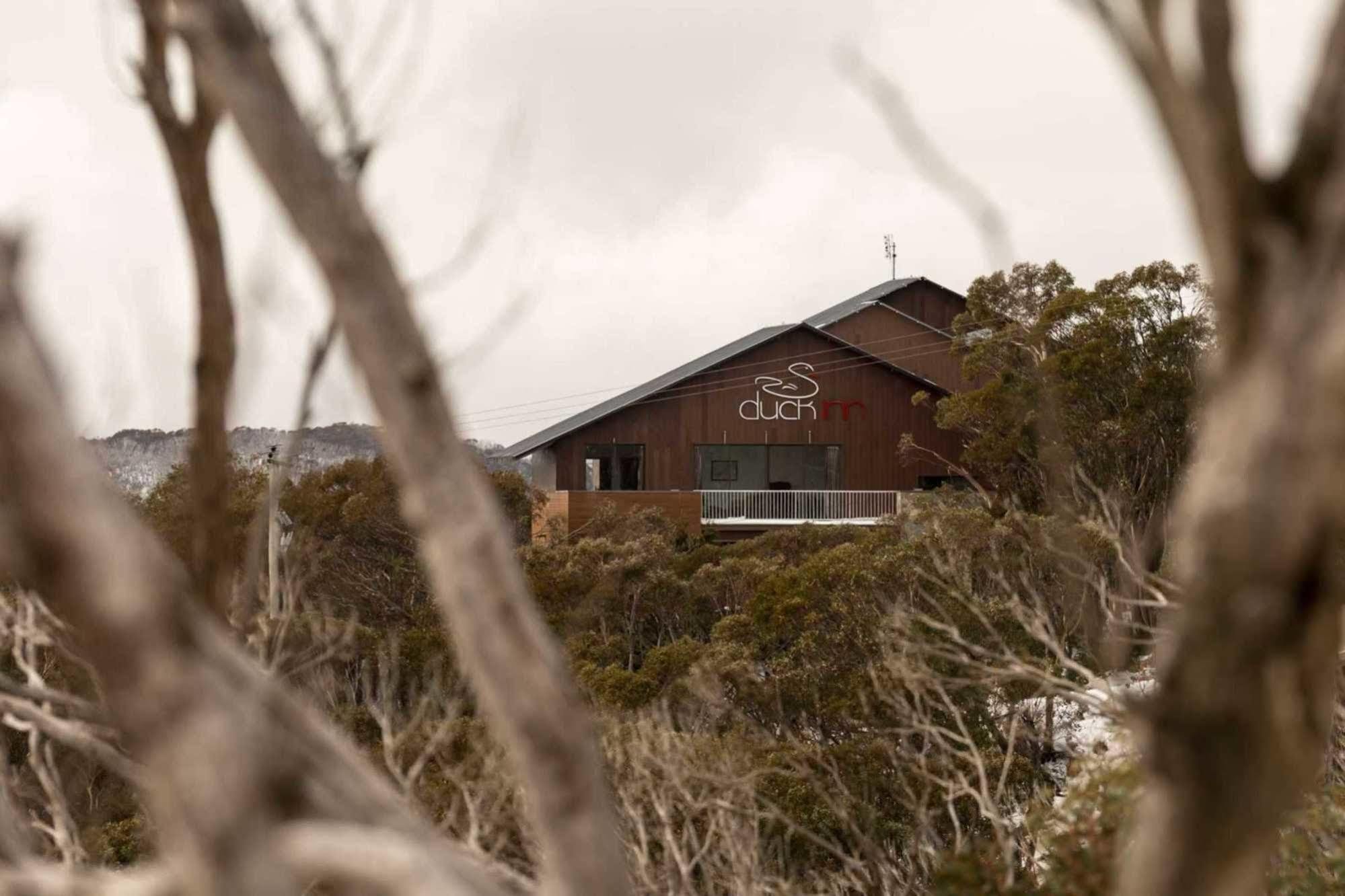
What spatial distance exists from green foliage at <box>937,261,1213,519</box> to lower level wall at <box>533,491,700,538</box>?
5014 millimetres

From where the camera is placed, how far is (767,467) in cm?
2570

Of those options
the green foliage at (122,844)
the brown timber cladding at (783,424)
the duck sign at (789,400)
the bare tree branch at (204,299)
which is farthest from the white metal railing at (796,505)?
the bare tree branch at (204,299)

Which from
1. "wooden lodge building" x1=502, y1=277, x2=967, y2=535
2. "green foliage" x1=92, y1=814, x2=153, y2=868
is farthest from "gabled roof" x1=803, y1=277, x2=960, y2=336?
"green foliage" x1=92, y1=814, x2=153, y2=868

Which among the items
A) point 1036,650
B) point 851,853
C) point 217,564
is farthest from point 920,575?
point 217,564

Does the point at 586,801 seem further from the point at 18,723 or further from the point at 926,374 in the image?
the point at 926,374

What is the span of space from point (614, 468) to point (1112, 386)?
9.77 meters

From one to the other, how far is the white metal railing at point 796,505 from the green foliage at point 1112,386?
259cm

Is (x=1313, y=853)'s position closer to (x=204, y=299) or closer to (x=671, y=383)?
(x=204, y=299)

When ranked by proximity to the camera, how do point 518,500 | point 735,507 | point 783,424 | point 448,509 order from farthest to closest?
point 783,424
point 735,507
point 518,500
point 448,509

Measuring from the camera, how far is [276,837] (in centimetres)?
107

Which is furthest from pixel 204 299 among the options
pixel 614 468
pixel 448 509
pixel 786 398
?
pixel 786 398

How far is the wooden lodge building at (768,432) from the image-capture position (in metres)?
24.3

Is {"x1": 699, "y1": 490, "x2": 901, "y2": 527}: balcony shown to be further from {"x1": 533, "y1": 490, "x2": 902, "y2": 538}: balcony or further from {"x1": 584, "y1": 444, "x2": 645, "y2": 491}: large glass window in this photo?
{"x1": 584, "y1": 444, "x2": 645, "y2": 491}: large glass window

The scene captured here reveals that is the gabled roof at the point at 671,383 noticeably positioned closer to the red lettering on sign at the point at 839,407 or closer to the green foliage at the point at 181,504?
the red lettering on sign at the point at 839,407
